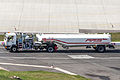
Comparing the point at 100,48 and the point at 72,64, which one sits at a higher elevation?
the point at 100,48

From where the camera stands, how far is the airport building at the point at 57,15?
4944cm

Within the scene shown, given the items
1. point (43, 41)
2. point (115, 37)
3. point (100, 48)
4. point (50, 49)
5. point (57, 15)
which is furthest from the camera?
point (57, 15)

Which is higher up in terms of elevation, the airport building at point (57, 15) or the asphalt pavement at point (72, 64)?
the airport building at point (57, 15)

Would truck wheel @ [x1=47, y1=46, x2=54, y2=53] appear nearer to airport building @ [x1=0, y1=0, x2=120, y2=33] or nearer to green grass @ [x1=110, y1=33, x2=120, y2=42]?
airport building @ [x1=0, y1=0, x2=120, y2=33]

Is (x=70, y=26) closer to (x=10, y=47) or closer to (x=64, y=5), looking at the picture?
(x=64, y=5)

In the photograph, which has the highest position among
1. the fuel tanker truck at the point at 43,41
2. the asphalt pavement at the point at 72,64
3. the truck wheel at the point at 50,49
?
the fuel tanker truck at the point at 43,41

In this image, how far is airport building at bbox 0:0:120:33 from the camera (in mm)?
49438

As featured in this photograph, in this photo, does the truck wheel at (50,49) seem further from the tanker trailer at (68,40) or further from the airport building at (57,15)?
the airport building at (57,15)

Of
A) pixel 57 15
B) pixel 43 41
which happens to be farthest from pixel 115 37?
pixel 43 41

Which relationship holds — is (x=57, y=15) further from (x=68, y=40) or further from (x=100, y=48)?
(x=68, y=40)

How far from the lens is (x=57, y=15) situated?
52281 millimetres

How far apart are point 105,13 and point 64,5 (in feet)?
30.8

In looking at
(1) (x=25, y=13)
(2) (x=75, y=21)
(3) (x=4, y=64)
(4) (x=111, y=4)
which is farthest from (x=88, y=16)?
(3) (x=4, y=64)

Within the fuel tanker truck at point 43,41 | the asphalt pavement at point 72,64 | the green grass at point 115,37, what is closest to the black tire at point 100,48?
the fuel tanker truck at point 43,41
